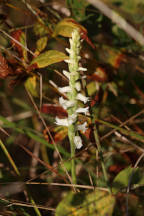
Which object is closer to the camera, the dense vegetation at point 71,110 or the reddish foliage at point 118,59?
the dense vegetation at point 71,110

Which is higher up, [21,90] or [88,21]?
[88,21]

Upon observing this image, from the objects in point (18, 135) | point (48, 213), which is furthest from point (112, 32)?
point (48, 213)

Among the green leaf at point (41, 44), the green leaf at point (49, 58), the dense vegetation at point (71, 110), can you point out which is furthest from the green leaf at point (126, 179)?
the green leaf at point (41, 44)

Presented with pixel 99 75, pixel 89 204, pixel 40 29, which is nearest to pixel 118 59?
pixel 99 75

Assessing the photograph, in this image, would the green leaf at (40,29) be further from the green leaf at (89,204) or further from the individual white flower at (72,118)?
the green leaf at (89,204)

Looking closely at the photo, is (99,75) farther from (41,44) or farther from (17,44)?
(17,44)

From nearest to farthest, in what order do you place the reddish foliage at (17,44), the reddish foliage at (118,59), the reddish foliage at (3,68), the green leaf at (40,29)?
the reddish foliage at (3,68) → the reddish foliage at (17,44) → the green leaf at (40,29) → the reddish foliage at (118,59)

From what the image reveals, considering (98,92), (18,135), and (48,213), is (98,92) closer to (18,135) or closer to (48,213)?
(18,135)
